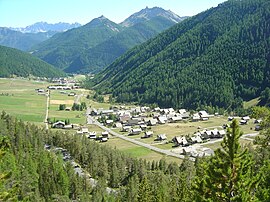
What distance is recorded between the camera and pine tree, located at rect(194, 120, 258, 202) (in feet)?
72.2

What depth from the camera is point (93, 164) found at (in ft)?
267

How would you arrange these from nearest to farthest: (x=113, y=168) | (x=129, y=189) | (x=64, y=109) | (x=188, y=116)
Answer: (x=129, y=189) → (x=113, y=168) → (x=188, y=116) → (x=64, y=109)

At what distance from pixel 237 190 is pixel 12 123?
82146 mm

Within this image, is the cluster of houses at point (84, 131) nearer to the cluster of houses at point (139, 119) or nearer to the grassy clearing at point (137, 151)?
the grassy clearing at point (137, 151)

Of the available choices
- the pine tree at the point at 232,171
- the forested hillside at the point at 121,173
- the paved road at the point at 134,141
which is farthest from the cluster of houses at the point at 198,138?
the pine tree at the point at 232,171

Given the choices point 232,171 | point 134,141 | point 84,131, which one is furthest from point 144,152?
point 232,171

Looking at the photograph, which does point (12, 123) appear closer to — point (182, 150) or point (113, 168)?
point (113, 168)

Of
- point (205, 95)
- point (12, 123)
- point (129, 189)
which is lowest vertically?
point (129, 189)

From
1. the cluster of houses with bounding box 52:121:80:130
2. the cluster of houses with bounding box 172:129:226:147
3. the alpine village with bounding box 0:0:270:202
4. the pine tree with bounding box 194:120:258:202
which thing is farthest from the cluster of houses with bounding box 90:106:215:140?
the pine tree with bounding box 194:120:258:202

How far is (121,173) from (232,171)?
5826cm

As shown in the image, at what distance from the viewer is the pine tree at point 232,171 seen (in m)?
Answer: 22.0

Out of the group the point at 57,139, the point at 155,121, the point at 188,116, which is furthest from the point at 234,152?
the point at 188,116

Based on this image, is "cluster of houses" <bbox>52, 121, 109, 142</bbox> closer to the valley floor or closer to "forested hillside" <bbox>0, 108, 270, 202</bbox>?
the valley floor

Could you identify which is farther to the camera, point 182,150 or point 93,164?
point 182,150
